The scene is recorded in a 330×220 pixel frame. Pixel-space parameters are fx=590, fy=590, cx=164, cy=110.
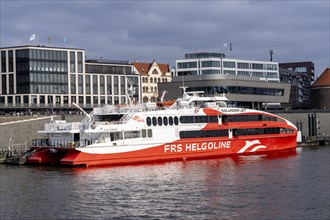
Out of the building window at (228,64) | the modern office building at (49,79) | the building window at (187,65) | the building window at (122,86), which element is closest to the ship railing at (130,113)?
the modern office building at (49,79)

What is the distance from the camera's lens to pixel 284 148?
255 ft

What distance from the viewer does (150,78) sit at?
136m

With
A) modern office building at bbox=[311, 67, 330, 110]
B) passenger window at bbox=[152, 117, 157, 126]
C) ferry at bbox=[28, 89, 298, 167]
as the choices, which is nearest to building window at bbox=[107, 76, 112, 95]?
ferry at bbox=[28, 89, 298, 167]

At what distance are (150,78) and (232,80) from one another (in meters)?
30.0

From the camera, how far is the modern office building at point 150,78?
134375mm

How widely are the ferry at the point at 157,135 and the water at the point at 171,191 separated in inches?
104

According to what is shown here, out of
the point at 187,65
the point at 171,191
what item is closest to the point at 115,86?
the point at 187,65

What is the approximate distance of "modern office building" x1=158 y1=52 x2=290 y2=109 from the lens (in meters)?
111

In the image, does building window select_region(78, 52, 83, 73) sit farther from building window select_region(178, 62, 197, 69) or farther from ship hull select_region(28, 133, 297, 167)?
ship hull select_region(28, 133, 297, 167)

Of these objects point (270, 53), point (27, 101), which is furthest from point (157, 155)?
point (270, 53)

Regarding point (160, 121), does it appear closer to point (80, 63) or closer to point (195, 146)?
point (195, 146)

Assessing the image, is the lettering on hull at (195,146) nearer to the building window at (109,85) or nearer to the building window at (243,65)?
the building window at (109,85)

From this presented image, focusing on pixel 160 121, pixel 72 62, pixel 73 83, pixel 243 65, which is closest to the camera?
pixel 160 121

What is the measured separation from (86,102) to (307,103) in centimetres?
7570
